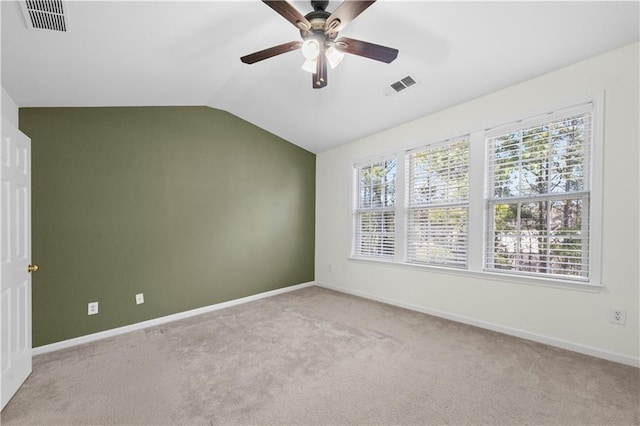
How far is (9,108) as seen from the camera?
2.32 meters

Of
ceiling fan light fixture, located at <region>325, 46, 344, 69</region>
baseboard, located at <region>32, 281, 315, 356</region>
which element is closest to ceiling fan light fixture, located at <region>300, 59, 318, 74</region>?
ceiling fan light fixture, located at <region>325, 46, 344, 69</region>

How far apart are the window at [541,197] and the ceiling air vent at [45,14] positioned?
3744mm

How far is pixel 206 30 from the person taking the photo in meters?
2.20

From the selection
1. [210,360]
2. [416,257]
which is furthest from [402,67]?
[210,360]

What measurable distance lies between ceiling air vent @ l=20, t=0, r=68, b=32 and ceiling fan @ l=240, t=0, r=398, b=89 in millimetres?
1095

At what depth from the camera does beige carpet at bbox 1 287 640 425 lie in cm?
173

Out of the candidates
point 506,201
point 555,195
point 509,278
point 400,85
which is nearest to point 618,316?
point 509,278

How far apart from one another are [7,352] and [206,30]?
2684 mm

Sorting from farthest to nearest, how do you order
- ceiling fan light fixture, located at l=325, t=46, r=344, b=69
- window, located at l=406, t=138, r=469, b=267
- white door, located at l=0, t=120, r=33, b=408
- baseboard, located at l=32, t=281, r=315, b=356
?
window, located at l=406, t=138, r=469, b=267
baseboard, located at l=32, t=281, r=315, b=356
ceiling fan light fixture, located at l=325, t=46, r=344, b=69
white door, located at l=0, t=120, r=33, b=408

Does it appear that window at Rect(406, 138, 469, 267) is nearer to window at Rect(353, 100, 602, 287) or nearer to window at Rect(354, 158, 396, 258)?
window at Rect(353, 100, 602, 287)

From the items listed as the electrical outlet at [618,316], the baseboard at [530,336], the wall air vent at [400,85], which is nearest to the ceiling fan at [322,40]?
the wall air vent at [400,85]

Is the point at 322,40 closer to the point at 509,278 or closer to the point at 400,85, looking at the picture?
the point at 400,85

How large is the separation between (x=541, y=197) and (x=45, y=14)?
4094 millimetres

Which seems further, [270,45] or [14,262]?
[270,45]
